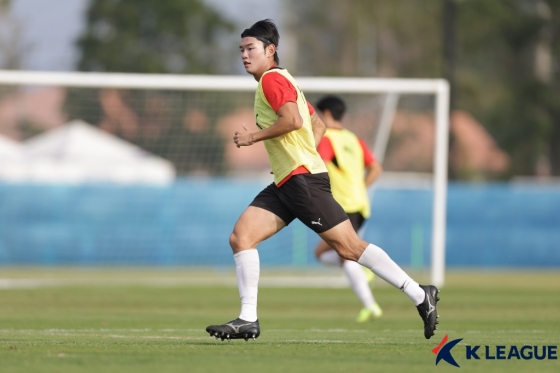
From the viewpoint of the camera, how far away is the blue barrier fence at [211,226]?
28.1 m

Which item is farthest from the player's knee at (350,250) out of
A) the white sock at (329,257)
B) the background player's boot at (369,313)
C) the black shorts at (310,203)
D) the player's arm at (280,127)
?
the white sock at (329,257)

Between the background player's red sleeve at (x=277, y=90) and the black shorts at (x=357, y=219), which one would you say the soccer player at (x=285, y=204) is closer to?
the background player's red sleeve at (x=277, y=90)

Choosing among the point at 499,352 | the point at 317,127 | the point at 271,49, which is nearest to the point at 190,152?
the point at 317,127

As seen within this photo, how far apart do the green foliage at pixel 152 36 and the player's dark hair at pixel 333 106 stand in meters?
30.4

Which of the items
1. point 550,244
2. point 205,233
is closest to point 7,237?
point 205,233

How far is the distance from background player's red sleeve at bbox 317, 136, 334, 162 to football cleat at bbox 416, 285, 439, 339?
467cm

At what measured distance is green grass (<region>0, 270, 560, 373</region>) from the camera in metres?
6.67

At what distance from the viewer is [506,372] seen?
6.43 m

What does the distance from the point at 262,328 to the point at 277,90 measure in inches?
135

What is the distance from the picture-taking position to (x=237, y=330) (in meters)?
7.95

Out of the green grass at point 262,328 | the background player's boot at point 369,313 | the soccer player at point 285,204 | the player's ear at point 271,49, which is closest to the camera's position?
the green grass at point 262,328

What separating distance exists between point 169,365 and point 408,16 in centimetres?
4531

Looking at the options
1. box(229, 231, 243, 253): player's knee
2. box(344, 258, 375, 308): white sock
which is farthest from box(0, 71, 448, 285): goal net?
box(229, 231, 243, 253): player's knee

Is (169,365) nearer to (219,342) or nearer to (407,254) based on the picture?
(219,342)
